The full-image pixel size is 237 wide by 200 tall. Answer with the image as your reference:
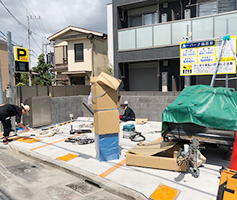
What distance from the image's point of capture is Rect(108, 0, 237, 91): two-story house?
33.0 feet

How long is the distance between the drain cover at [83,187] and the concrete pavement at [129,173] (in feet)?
0.43

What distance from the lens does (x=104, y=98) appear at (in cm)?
511

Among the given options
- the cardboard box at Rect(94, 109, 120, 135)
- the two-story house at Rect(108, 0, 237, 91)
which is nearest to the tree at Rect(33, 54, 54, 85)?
the two-story house at Rect(108, 0, 237, 91)

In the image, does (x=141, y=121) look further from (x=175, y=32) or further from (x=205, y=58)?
(x=175, y=32)

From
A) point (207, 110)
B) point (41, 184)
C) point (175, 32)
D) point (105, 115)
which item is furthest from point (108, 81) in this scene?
point (175, 32)

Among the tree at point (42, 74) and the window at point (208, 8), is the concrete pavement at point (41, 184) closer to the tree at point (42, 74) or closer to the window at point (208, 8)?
the window at point (208, 8)

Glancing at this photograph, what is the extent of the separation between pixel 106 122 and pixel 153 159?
1.43 meters

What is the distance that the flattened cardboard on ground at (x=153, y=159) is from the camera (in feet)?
14.5

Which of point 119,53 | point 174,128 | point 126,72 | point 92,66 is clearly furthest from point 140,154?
point 92,66

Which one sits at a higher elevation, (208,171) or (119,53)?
(119,53)

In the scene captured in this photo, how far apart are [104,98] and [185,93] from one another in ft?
7.64

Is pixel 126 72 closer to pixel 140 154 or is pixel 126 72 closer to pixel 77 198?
pixel 140 154

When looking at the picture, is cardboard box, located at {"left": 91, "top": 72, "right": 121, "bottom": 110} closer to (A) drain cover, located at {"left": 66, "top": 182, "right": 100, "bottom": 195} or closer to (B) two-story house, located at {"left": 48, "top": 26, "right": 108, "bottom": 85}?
(A) drain cover, located at {"left": 66, "top": 182, "right": 100, "bottom": 195}

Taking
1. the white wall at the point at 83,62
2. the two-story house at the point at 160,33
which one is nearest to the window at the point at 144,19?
the two-story house at the point at 160,33
